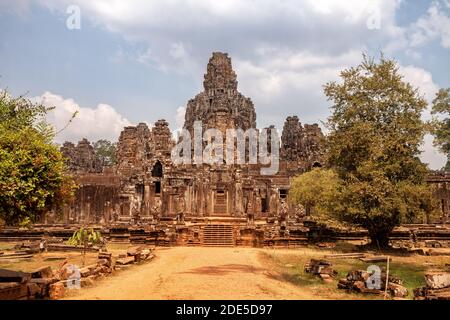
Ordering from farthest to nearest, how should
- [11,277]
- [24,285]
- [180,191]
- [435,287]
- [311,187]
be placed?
[180,191]
[311,187]
[435,287]
[24,285]
[11,277]

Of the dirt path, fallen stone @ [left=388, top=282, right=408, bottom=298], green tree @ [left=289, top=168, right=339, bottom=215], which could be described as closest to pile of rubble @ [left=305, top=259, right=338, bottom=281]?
the dirt path

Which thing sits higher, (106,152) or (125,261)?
(106,152)

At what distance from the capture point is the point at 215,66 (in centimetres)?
6381

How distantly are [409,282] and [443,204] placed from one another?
3034 cm

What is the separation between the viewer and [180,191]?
35.1m

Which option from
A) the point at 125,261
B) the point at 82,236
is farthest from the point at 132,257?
the point at 82,236

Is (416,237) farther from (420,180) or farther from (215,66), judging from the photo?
(215,66)

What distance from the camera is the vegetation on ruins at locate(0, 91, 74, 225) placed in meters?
9.14

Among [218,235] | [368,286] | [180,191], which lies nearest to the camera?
[368,286]

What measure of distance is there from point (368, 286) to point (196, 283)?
484 cm

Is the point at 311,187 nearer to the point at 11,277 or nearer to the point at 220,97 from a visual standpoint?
the point at 11,277

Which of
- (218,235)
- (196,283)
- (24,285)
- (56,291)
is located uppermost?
(24,285)

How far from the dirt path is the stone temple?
31.2 feet
